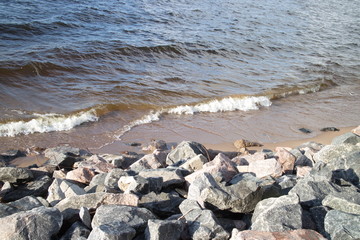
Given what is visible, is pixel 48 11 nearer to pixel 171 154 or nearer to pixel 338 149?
pixel 171 154

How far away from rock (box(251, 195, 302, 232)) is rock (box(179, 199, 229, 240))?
0.84 feet

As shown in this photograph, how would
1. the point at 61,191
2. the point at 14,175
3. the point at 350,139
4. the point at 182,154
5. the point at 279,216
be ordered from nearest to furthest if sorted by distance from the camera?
the point at 279,216
the point at 61,191
the point at 14,175
the point at 182,154
the point at 350,139

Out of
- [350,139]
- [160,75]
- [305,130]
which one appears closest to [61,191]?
[350,139]

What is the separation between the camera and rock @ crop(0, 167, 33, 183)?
4.07 m

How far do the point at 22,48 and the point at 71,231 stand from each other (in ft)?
31.4

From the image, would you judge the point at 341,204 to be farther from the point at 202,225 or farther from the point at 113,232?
the point at 113,232

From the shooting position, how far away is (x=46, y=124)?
6793 millimetres

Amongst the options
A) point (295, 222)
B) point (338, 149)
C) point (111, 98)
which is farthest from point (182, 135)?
point (295, 222)

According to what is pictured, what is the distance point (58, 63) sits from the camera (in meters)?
10.1

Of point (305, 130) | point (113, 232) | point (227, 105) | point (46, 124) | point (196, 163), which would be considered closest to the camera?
point (113, 232)

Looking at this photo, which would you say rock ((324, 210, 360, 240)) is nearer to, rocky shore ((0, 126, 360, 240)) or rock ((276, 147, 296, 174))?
rocky shore ((0, 126, 360, 240))

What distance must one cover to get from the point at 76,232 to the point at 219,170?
1639 mm

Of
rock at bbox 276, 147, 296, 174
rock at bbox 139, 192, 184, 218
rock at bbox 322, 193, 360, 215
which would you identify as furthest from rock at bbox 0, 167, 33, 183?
rock at bbox 322, 193, 360, 215

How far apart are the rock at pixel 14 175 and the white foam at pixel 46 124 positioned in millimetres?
2468
